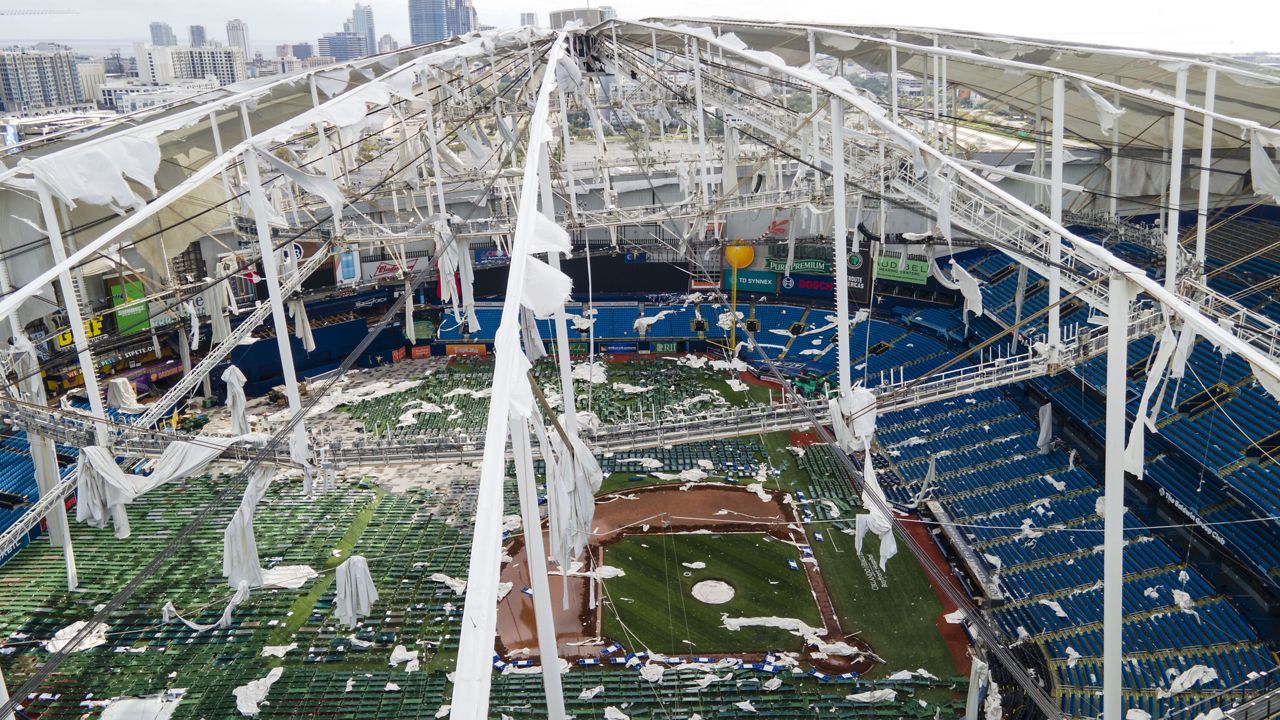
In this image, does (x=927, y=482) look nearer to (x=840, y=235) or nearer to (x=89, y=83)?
(x=840, y=235)

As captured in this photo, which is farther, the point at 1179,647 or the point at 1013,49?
the point at 1013,49

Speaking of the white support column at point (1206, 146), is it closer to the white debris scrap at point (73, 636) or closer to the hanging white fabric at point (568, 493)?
the hanging white fabric at point (568, 493)

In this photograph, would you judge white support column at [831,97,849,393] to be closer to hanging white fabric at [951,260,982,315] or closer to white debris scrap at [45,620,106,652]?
hanging white fabric at [951,260,982,315]

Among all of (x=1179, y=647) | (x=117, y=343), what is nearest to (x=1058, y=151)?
(x=1179, y=647)

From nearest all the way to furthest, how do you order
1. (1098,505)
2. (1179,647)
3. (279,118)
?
(1179,647), (1098,505), (279,118)

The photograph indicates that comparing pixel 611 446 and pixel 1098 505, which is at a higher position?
pixel 611 446

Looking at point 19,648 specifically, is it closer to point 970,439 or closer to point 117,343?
point 117,343

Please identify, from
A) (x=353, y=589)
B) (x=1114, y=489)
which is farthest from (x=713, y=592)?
(x=1114, y=489)
